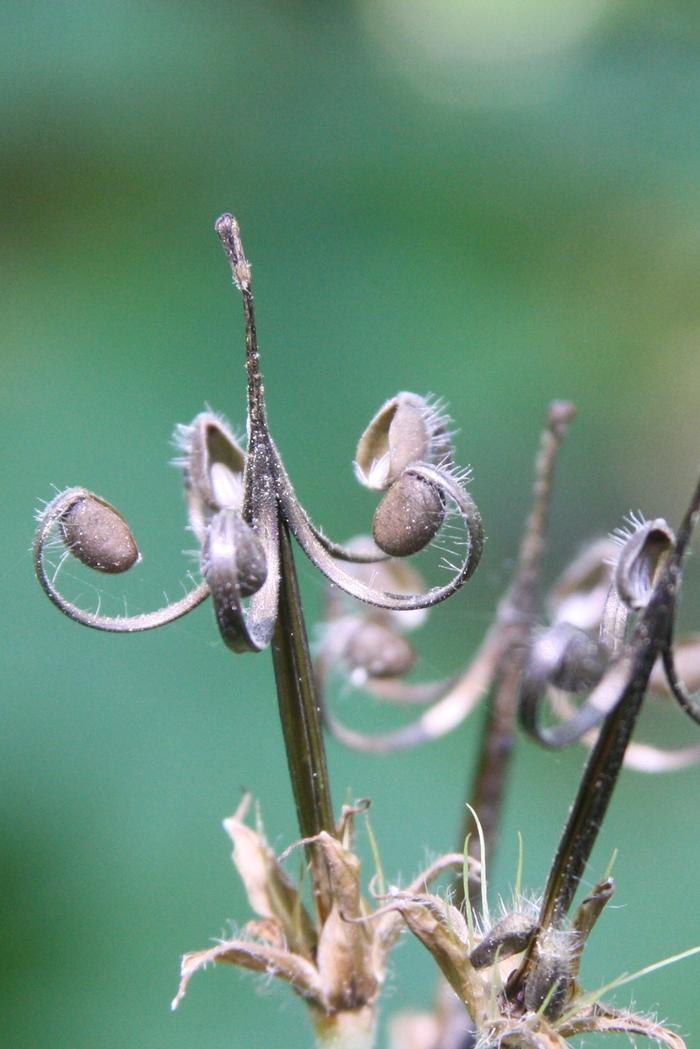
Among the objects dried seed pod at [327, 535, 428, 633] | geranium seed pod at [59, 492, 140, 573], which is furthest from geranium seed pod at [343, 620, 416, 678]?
geranium seed pod at [59, 492, 140, 573]

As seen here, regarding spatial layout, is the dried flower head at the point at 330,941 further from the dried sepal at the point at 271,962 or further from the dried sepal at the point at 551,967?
the dried sepal at the point at 551,967

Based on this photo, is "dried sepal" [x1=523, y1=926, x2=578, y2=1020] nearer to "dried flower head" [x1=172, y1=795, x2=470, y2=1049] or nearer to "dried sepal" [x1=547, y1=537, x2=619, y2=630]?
→ "dried flower head" [x1=172, y1=795, x2=470, y2=1049]

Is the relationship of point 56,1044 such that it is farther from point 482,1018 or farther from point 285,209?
point 285,209

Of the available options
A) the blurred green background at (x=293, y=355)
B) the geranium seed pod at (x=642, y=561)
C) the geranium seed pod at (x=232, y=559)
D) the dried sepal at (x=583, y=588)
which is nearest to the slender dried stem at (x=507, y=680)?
the dried sepal at (x=583, y=588)

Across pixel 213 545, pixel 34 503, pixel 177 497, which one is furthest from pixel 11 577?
pixel 213 545

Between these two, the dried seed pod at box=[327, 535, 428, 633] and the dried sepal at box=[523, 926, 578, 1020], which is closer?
the dried sepal at box=[523, 926, 578, 1020]

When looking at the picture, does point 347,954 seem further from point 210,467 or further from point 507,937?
point 210,467
